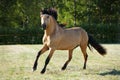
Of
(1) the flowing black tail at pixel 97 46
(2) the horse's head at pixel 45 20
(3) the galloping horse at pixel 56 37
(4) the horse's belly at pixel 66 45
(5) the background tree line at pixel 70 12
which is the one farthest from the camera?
(5) the background tree line at pixel 70 12

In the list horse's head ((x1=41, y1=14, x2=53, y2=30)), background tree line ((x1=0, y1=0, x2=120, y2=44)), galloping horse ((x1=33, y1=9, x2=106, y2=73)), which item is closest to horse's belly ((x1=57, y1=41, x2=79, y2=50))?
galloping horse ((x1=33, y1=9, x2=106, y2=73))

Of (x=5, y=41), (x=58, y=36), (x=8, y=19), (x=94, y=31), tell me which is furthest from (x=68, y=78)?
(x=8, y=19)

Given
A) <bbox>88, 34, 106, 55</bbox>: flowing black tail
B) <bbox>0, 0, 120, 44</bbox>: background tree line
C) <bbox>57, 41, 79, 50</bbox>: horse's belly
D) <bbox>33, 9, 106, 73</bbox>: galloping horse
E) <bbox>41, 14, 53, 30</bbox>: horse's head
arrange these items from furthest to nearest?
<bbox>0, 0, 120, 44</bbox>: background tree line, <bbox>88, 34, 106, 55</bbox>: flowing black tail, <bbox>57, 41, 79, 50</bbox>: horse's belly, <bbox>33, 9, 106, 73</bbox>: galloping horse, <bbox>41, 14, 53, 30</bbox>: horse's head

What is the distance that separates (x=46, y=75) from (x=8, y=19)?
121 feet

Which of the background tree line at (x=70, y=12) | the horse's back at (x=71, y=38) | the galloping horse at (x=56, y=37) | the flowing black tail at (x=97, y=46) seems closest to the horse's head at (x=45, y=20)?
the galloping horse at (x=56, y=37)

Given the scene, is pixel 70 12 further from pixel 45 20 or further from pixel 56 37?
pixel 45 20

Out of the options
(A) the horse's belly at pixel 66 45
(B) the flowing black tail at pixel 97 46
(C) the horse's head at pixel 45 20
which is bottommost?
(B) the flowing black tail at pixel 97 46

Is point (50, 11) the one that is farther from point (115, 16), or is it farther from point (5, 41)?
point (115, 16)

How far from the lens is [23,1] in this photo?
4888cm

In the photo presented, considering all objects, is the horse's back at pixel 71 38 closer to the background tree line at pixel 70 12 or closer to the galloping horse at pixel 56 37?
the galloping horse at pixel 56 37

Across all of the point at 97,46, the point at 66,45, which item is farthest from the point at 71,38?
the point at 97,46

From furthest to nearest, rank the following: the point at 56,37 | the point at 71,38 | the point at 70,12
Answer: the point at 70,12
the point at 71,38
the point at 56,37

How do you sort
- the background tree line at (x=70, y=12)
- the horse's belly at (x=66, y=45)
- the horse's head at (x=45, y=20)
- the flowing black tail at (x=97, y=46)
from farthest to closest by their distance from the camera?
the background tree line at (x=70, y=12) → the flowing black tail at (x=97, y=46) → the horse's belly at (x=66, y=45) → the horse's head at (x=45, y=20)

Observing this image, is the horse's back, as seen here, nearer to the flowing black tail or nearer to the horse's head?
the flowing black tail
